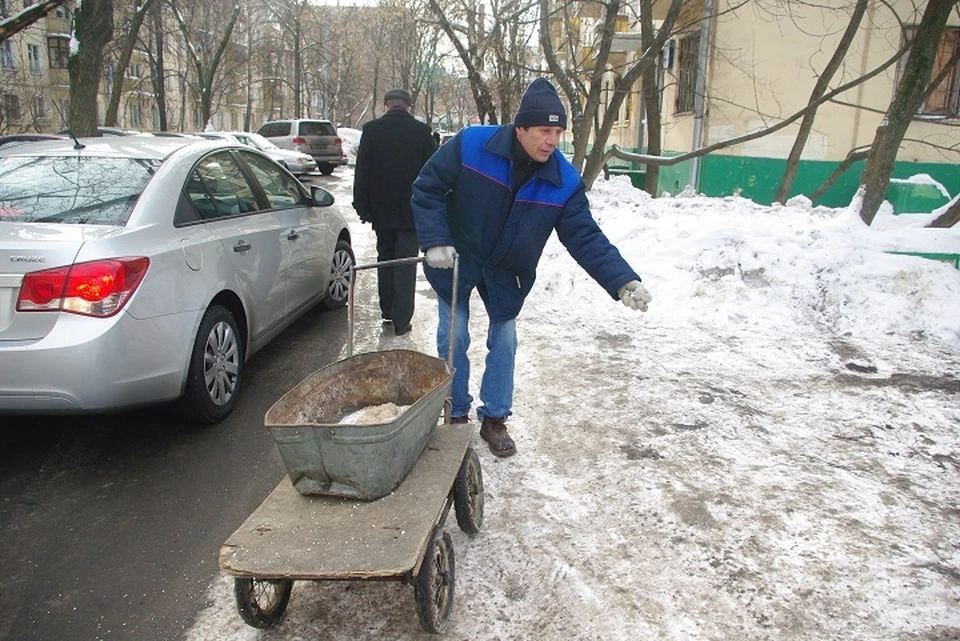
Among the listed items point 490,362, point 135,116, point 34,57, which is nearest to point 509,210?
point 490,362

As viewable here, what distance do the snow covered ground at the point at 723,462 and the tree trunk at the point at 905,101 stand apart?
2.89 feet

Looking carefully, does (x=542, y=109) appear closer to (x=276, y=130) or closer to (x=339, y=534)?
(x=339, y=534)

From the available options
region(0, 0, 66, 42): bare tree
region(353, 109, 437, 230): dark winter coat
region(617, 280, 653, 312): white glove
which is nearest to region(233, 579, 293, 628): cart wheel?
region(617, 280, 653, 312): white glove

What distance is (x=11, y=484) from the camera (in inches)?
142

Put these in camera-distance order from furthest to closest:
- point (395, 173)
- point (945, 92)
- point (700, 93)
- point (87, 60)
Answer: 1. point (945, 92)
2. point (700, 93)
3. point (87, 60)
4. point (395, 173)

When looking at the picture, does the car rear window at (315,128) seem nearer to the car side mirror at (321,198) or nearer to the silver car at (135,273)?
the car side mirror at (321,198)

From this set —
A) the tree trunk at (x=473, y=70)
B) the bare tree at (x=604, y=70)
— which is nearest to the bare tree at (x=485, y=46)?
the tree trunk at (x=473, y=70)

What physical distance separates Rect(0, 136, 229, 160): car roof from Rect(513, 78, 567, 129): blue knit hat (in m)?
2.31

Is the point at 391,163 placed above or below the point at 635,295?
above

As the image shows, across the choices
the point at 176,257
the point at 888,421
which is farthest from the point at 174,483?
the point at 888,421

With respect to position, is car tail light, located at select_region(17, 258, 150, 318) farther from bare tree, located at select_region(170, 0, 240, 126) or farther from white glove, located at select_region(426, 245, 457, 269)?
bare tree, located at select_region(170, 0, 240, 126)

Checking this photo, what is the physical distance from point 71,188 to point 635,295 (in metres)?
3.09

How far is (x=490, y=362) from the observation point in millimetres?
3857

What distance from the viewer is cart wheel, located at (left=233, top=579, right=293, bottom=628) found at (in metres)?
2.38
